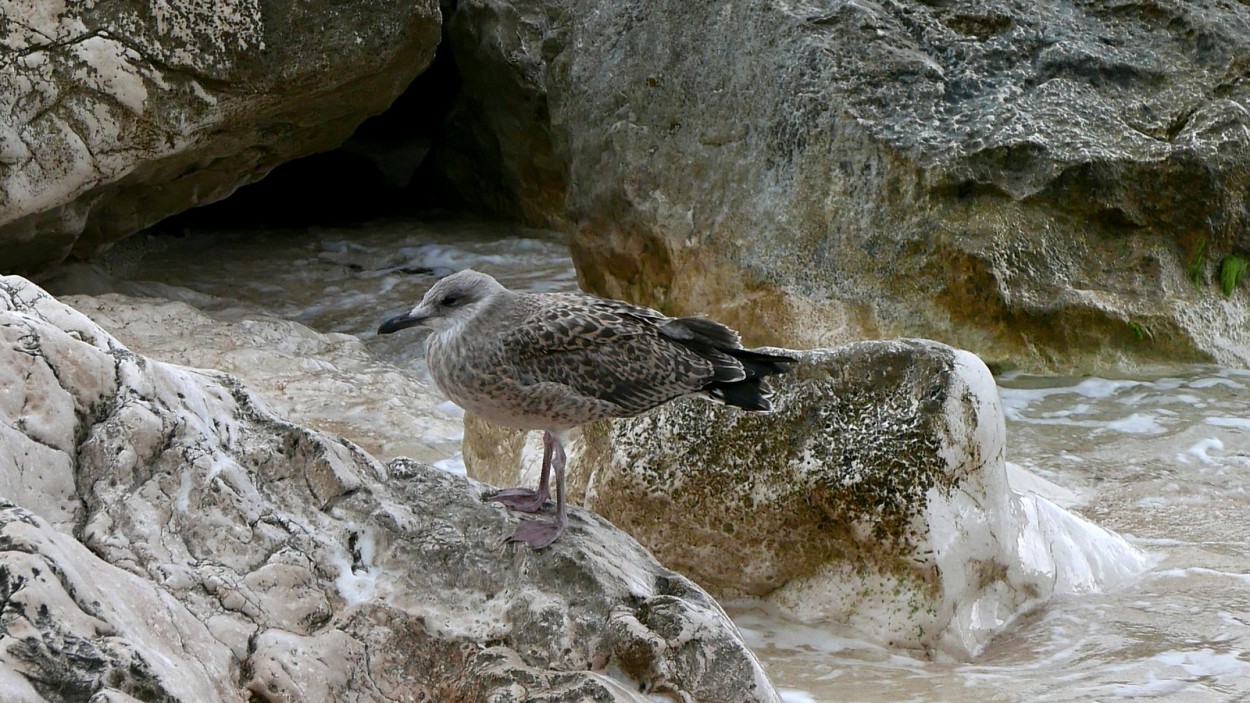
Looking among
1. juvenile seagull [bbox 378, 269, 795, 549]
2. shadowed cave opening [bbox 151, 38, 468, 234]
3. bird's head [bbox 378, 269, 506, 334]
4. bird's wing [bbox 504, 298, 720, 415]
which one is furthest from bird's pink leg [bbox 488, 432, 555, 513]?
shadowed cave opening [bbox 151, 38, 468, 234]

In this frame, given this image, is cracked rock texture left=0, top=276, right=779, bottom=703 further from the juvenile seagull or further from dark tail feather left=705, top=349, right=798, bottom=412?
dark tail feather left=705, top=349, right=798, bottom=412

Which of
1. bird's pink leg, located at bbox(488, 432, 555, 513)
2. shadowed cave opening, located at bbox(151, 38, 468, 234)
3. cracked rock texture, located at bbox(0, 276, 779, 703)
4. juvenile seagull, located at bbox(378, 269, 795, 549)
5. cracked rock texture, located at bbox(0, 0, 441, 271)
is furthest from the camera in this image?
shadowed cave opening, located at bbox(151, 38, 468, 234)

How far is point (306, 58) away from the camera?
7.39m

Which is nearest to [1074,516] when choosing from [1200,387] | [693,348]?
[693,348]

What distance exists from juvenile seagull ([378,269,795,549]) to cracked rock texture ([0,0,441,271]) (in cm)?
395

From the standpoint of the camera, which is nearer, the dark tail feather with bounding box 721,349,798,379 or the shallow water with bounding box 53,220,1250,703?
the dark tail feather with bounding box 721,349,798,379

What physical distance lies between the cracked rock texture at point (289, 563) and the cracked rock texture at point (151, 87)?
14.4 ft

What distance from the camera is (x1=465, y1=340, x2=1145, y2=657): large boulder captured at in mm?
4305

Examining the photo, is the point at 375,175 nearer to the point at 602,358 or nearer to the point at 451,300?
the point at 451,300

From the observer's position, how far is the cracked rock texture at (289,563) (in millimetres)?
2551

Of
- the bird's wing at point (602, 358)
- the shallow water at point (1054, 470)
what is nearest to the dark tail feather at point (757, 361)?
the bird's wing at point (602, 358)

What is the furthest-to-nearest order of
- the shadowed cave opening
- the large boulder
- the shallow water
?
the shadowed cave opening
the large boulder
the shallow water

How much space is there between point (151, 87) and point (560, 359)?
4319 millimetres

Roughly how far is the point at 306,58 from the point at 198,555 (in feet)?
16.9
